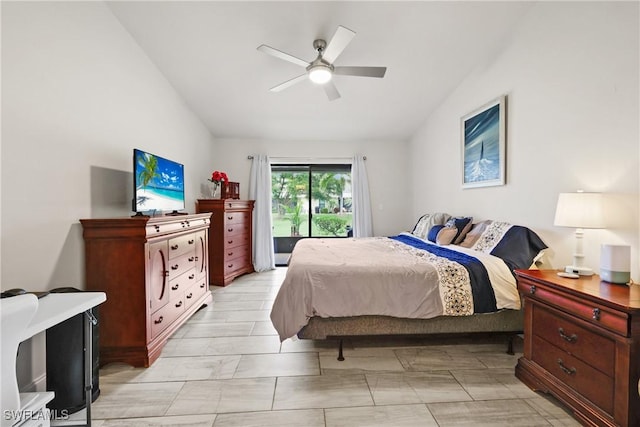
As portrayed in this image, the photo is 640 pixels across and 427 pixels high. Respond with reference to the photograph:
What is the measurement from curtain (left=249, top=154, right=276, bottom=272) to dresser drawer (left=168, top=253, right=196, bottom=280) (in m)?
2.16

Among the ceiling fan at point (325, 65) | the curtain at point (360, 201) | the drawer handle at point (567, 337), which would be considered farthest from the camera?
the curtain at point (360, 201)

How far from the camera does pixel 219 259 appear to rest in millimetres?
4137

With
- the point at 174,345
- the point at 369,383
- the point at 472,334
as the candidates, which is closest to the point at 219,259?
the point at 174,345

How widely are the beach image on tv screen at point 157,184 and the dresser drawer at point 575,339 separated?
2985mm

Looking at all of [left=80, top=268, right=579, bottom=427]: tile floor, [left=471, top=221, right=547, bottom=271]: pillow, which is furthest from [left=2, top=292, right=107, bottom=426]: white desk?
[left=471, top=221, right=547, bottom=271]: pillow

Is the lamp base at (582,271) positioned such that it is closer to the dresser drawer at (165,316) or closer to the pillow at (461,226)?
the pillow at (461,226)

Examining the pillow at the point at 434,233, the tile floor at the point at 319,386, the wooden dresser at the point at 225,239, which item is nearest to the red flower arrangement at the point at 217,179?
the wooden dresser at the point at 225,239

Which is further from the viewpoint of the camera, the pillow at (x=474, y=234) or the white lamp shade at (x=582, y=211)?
the pillow at (x=474, y=234)

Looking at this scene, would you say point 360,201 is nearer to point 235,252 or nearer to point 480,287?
point 235,252

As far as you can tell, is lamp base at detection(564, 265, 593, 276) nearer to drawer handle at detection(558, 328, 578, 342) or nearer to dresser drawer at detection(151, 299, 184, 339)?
drawer handle at detection(558, 328, 578, 342)

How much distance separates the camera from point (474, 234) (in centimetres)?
299

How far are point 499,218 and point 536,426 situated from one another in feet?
6.53

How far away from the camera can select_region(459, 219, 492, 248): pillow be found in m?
2.91

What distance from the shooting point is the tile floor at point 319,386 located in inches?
61.0
